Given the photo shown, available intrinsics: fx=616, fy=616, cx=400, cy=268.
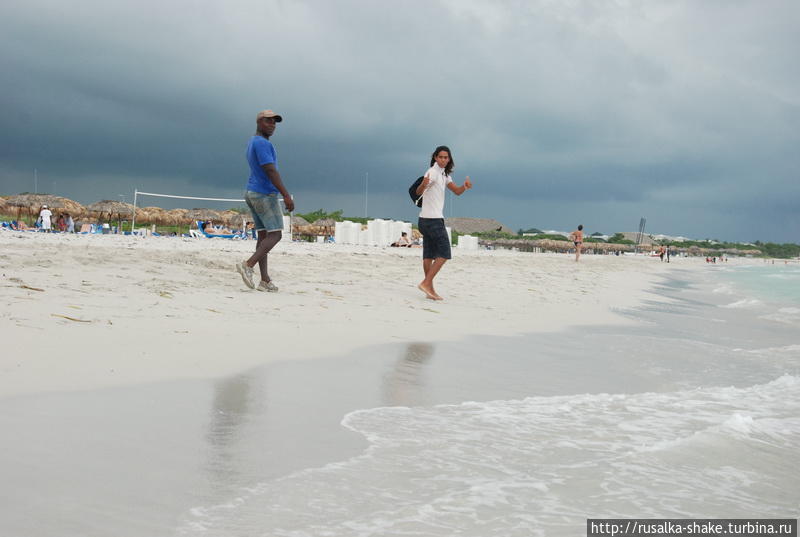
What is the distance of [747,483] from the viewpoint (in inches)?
72.9

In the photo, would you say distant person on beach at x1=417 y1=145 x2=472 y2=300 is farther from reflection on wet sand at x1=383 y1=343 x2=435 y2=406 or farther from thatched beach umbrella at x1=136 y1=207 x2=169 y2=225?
thatched beach umbrella at x1=136 y1=207 x2=169 y2=225

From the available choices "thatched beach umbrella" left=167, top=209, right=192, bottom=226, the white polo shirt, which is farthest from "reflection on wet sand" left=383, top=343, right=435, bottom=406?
"thatched beach umbrella" left=167, top=209, right=192, bottom=226

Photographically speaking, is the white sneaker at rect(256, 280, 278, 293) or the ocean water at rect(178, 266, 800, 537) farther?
the white sneaker at rect(256, 280, 278, 293)

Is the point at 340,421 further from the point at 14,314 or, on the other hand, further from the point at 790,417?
the point at 14,314

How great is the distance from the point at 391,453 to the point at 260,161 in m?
4.11

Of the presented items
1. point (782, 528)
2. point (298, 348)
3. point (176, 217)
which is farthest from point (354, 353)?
point (176, 217)

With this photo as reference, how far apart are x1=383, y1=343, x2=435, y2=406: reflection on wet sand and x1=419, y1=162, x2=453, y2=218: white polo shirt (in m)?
2.75

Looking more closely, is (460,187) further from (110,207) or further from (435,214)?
(110,207)

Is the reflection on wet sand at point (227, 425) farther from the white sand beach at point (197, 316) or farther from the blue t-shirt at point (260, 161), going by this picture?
the blue t-shirt at point (260, 161)

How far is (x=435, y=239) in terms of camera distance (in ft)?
20.6

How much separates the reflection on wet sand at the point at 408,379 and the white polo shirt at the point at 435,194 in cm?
275

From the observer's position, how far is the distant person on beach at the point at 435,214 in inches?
246

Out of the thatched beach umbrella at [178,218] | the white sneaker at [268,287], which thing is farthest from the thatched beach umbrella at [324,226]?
the white sneaker at [268,287]

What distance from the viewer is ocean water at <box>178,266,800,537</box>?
1.49 meters
